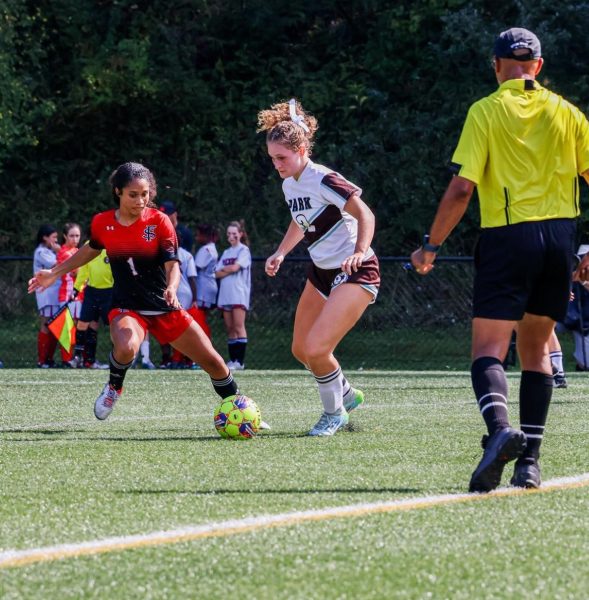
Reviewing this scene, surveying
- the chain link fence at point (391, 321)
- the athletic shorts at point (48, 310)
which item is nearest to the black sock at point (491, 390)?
the athletic shorts at point (48, 310)

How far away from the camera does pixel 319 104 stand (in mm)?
29625

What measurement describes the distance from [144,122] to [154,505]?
26.6 meters

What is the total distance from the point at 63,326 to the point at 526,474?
44.0ft

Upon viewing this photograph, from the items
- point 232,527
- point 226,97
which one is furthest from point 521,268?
point 226,97

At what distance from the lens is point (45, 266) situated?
754 inches

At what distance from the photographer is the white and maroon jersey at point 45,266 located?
1916 centimetres

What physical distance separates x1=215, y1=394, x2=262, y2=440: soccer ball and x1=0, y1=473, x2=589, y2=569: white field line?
265cm

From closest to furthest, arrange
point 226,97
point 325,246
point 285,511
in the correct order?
point 285,511
point 325,246
point 226,97

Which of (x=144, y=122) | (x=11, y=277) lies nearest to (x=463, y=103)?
(x=144, y=122)

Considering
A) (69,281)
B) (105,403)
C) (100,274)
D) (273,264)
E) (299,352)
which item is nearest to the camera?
(299,352)

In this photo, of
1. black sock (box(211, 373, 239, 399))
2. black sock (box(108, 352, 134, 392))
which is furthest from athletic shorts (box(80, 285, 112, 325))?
black sock (box(211, 373, 239, 399))

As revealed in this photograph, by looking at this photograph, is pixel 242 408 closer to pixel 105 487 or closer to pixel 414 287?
pixel 105 487

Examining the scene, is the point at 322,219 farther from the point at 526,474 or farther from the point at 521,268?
the point at 526,474

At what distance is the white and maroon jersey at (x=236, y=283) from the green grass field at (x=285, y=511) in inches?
342
